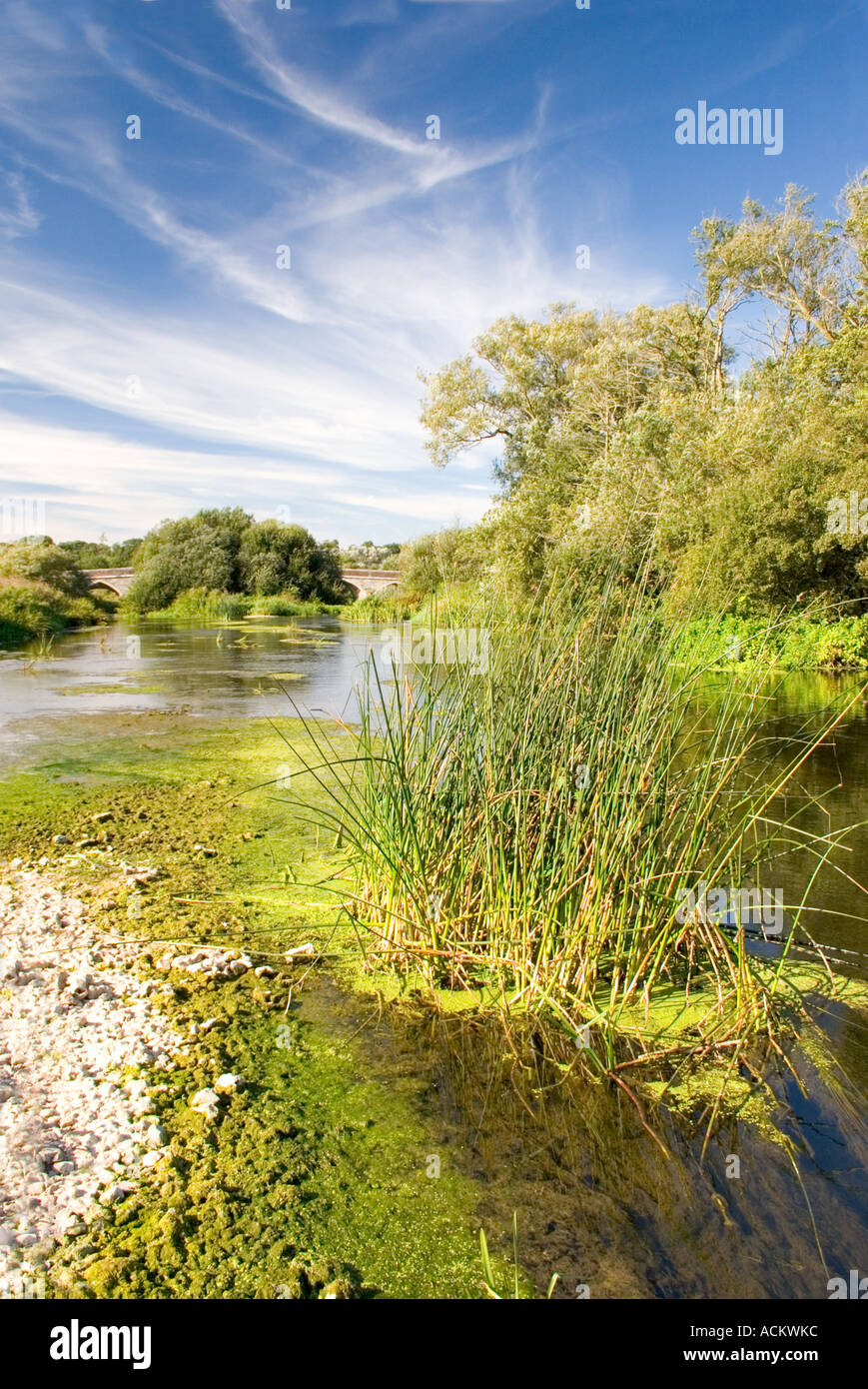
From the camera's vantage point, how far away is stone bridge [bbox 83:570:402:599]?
4541cm

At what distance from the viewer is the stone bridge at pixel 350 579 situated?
45.4 m

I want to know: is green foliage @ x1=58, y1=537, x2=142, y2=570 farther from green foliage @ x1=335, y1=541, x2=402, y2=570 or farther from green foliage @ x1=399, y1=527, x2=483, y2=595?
green foliage @ x1=399, y1=527, x2=483, y2=595

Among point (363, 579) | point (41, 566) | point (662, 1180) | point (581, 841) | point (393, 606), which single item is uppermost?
point (363, 579)

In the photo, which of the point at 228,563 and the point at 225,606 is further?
the point at 228,563

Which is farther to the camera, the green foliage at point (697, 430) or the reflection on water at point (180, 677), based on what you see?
the green foliage at point (697, 430)

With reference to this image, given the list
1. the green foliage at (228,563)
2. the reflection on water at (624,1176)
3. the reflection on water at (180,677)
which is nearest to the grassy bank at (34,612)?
the reflection on water at (180,677)

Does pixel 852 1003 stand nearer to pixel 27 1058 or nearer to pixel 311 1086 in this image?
pixel 311 1086

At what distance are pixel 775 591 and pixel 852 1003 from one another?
13408mm

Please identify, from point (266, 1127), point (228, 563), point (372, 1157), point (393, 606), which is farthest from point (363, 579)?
point (372, 1157)

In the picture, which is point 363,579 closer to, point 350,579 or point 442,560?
point 350,579

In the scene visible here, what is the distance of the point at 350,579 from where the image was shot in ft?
177

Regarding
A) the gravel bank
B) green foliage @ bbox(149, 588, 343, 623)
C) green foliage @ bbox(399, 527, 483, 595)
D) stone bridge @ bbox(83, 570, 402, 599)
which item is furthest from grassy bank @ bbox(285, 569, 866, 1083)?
green foliage @ bbox(149, 588, 343, 623)

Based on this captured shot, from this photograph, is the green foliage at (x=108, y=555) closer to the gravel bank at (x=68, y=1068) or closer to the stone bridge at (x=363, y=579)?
the stone bridge at (x=363, y=579)
